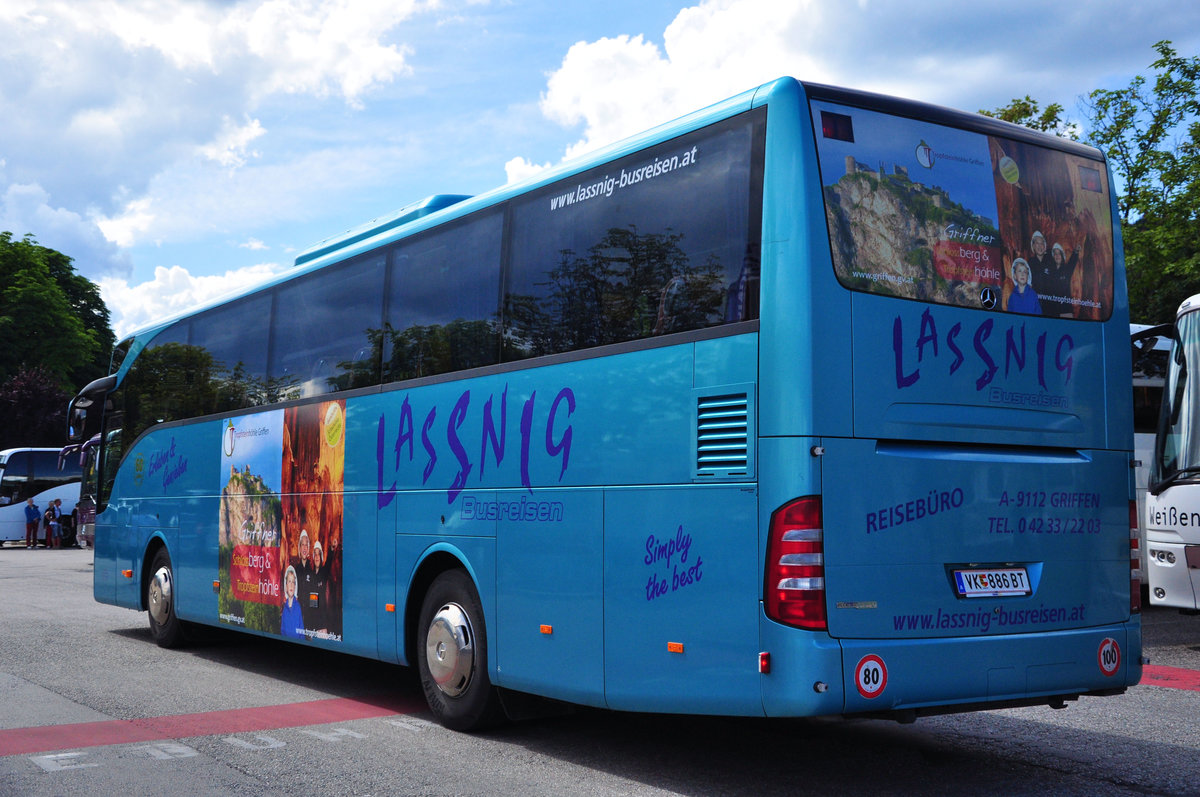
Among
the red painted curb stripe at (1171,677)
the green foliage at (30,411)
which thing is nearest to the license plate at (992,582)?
the red painted curb stripe at (1171,677)

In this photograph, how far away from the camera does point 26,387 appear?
53844 millimetres

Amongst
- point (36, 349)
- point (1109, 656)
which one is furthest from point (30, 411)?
point (1109, 656)

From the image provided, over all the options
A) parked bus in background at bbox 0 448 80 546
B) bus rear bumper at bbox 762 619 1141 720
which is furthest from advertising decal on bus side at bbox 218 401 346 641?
Result: parked bus in background at bbox 0 448 80 546

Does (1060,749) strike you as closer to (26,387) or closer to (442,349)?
(442,349)

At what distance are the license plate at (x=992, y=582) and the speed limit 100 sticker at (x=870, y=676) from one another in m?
0.67

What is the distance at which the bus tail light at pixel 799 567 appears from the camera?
18.4 ft

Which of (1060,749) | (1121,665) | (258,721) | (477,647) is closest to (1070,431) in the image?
(1121,665)

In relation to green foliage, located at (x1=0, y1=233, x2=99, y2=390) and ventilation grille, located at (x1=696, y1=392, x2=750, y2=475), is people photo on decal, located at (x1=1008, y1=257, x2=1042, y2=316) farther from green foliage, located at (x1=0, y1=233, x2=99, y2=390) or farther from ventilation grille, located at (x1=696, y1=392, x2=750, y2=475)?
green foliage, located at (x1=0, y1=233, x2=99, y2=390)

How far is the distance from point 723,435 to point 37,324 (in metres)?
60.2

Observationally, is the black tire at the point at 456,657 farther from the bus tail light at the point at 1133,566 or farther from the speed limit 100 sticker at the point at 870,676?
the bus tail light at the point at 1133,566

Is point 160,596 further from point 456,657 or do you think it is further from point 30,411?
point 30,411

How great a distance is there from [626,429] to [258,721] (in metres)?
3.77

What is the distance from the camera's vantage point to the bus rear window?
6008mm

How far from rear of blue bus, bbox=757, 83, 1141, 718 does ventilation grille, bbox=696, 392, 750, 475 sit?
0.12m
